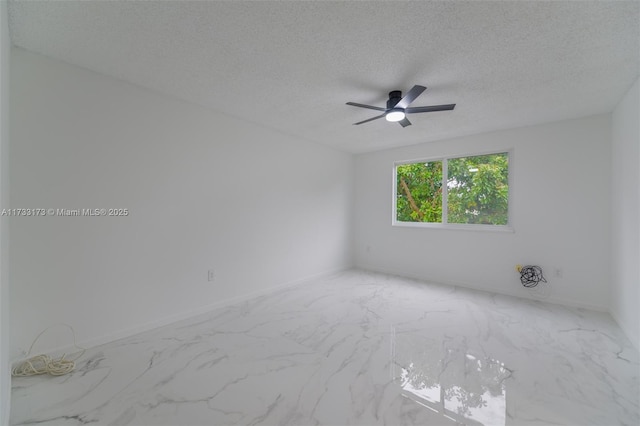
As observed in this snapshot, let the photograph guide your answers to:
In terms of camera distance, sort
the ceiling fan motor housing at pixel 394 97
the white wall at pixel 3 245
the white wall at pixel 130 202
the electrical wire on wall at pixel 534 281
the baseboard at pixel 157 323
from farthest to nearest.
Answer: the electrical wire on wall at pixel 534 281 → the ceiling fan motor housing at pixel 394 97 → the baseboard at pixel 157 323 → the white wall at pixel 130 202 → the white wall at pixel 3 245

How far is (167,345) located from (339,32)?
2.80m

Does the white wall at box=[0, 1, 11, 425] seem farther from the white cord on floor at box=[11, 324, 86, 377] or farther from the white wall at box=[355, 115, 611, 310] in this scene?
the white wall at box=[355, 115, 611, 310]

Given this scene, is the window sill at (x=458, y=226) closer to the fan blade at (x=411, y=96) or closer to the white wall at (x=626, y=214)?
the white wall at (x=626, y=214)

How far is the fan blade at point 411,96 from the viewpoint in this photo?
209 centimetres

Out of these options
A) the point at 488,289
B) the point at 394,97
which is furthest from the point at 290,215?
the point at 488,289

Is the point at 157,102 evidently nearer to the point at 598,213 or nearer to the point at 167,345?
the point at 167,345

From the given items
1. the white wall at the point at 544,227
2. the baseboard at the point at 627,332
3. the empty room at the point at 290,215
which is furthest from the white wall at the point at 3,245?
the white wall at the point at 544,227

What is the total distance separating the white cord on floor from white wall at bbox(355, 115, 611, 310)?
435 cm

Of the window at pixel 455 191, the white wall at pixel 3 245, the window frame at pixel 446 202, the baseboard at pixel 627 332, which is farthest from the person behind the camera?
the window at pixel 455 191

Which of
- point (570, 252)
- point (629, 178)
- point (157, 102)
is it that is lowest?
point (570, 252)

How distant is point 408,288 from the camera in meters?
3.94

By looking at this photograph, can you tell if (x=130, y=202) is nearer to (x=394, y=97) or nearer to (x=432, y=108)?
(x=394, y=97)

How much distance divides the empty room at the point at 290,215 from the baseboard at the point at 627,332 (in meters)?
0.03

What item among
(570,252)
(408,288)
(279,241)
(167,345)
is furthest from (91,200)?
(570,252)
